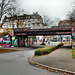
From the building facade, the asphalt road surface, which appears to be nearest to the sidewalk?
the asphalt road surface

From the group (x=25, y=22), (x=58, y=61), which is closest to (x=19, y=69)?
(x=58, y=61)

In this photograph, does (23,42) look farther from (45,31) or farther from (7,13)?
(7,13)

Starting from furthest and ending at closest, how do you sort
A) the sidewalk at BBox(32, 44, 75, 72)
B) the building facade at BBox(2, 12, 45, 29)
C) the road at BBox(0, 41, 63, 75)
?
the building facade at BBox(2, 12, 45, 29), the sidewalk at BBox(32, 44, 75, 72), the road at BBox(0, 41, 63, 75)

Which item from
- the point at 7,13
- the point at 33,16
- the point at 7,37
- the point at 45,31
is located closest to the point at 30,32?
the point at 45,31

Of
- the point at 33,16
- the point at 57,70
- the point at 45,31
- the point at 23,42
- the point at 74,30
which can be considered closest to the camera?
the point at 57,70

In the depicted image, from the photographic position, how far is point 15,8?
25281mm

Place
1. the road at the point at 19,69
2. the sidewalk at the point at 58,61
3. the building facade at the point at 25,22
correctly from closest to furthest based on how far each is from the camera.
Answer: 1. the road at the point at 19,69
2. the sidewalk at the point at 58,61
3. the building facade at the point at 25,22

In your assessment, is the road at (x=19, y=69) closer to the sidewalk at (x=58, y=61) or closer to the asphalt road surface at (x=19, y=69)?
the asphalt road surface at (x=19, y=69)

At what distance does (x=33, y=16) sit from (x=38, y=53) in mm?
74077

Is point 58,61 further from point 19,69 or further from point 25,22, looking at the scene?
point 25,22

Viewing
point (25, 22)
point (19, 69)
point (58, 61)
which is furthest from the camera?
point (25, 22)

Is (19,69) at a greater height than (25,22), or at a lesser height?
lesser

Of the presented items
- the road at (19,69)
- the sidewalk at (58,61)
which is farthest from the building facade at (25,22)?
the road at (19,69)

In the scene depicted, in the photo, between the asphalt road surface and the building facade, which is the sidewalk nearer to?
the asphalt road surface
